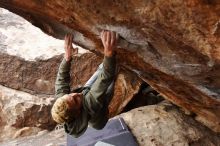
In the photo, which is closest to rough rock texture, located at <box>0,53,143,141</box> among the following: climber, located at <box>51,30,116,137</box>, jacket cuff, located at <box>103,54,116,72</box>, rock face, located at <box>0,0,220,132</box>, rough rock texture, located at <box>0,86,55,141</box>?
rough rock texture, located at <box>0,86,55,141</box>

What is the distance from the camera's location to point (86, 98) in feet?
15.7

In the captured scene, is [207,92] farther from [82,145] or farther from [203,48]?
[82,145]

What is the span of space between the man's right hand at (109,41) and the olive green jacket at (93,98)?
0.24 feet

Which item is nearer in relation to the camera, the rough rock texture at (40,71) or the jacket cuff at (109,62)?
the jacket cuff at (109,62)

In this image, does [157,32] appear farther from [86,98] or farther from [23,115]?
[23,115]

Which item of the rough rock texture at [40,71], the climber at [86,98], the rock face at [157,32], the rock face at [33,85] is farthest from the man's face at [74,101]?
the rough rock texture at [40,71]

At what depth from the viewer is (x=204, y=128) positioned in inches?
288

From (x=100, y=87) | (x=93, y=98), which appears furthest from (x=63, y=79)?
(x=100, y=87)

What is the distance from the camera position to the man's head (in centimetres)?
451

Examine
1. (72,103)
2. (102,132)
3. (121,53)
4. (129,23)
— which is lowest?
(102,132)

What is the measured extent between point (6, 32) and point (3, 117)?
7.56 ft

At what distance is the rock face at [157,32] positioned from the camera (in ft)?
12.0

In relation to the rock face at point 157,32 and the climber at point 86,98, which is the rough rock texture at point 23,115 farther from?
the climber at point 86,98

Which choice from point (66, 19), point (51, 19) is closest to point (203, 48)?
point (66, 19)
